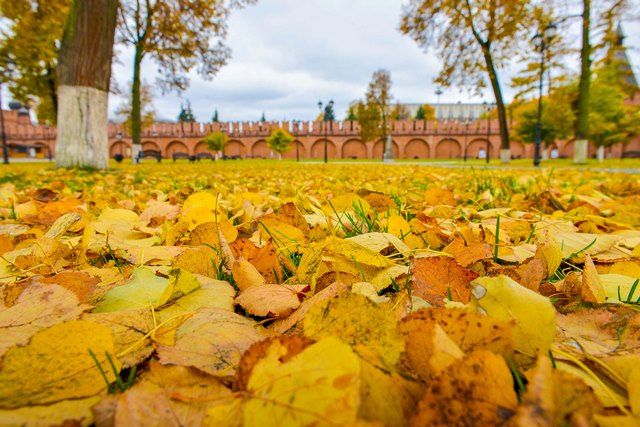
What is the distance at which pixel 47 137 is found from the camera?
45812 mm

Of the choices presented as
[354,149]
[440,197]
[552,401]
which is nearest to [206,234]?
[552,401]

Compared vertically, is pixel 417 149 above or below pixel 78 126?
above

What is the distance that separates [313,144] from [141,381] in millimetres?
42602

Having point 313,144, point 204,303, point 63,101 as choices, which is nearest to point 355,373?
point 204,303

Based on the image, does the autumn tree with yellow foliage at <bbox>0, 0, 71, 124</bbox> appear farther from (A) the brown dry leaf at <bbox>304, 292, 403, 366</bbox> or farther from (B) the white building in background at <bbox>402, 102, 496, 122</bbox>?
(B) the white building in background at <bbox>402, 102, 496, 122</bbox>

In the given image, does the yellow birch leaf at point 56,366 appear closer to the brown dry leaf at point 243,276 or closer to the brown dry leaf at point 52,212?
the brown dry leaf at point 243,276

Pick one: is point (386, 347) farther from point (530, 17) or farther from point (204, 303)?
point (530, 17)

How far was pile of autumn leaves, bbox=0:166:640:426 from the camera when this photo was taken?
34 centimetres

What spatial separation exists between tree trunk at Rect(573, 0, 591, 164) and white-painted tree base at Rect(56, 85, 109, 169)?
1406 cm

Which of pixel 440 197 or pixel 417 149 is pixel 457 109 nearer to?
pixel 417 149

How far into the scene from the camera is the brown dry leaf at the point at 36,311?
0.53 m

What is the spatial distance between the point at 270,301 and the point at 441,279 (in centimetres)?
29

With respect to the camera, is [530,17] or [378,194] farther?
[530,17]

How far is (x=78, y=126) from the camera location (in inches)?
215
